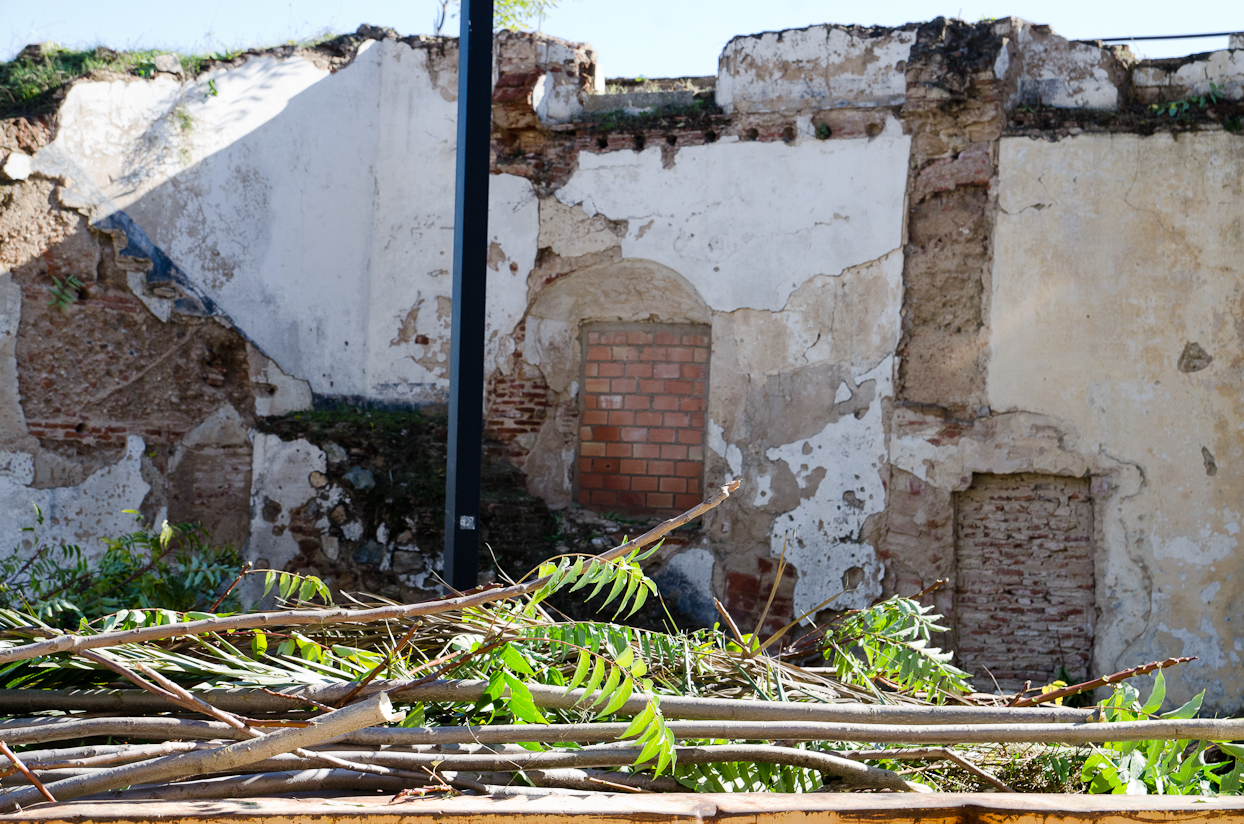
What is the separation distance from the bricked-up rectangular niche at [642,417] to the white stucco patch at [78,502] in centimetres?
321

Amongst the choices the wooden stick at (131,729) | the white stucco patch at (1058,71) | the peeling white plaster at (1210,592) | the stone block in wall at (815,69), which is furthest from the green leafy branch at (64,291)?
the peeling white plaster at (1210,592)

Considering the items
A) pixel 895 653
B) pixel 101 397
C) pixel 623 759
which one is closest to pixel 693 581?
pixel 895 653

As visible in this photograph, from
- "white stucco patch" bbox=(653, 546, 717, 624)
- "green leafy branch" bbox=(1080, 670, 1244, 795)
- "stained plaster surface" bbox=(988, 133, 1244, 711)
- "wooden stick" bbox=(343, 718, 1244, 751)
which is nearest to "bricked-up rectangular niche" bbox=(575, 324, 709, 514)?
"white stucco patch" bbox=(653, 546, 717, 624)

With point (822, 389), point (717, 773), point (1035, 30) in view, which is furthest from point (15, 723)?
point (1035, 30)

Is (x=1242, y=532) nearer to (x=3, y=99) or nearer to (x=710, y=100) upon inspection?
(x=710, y=100)

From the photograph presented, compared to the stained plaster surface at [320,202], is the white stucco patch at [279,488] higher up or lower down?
lower down

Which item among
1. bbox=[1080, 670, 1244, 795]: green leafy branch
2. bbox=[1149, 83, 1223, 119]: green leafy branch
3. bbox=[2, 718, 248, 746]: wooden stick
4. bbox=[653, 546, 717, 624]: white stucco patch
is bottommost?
bbox=[653, 546, 717, 624]: white stucco patch

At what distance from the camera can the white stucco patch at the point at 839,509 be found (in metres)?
6.07

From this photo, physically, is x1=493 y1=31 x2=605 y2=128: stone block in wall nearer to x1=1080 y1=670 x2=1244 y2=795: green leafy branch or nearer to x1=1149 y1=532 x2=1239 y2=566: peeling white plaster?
x1=1149 y1=532 x2=1239 y2=566: peeling white plaster

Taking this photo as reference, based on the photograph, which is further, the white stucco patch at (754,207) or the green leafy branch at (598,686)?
the white stucco patch at (754,207)

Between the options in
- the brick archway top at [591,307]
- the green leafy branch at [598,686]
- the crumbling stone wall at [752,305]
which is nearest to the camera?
the green leafy branch at [598,686]

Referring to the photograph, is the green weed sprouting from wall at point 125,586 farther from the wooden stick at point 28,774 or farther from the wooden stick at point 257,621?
the wooden stick at point 28,774

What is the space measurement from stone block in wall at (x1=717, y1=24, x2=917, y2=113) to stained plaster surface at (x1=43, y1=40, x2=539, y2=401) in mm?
1790

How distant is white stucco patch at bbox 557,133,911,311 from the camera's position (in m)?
6.22
